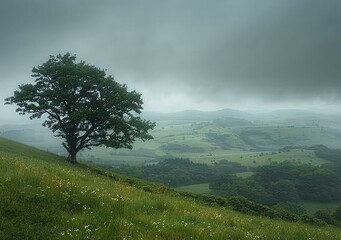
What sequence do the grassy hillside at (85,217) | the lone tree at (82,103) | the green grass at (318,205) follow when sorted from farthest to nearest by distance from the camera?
the green grass at (318,205) → the lone tree at (82,103) → the grassy hillside at (85,217)

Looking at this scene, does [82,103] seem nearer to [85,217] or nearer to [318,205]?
[85,217]

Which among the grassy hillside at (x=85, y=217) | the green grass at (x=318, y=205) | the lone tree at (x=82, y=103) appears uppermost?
the lone tree at (x=82, y=103)

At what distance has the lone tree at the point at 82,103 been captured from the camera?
51875 mm

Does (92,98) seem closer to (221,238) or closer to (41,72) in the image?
(41,72)

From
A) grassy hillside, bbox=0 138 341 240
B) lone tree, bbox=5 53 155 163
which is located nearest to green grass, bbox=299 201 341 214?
lone tree, bbox=5 53 155 163

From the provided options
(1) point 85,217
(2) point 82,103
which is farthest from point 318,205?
(1) point 85,217

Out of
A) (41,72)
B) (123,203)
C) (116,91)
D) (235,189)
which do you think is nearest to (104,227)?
(123,203)

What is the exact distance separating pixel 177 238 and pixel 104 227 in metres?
2.56

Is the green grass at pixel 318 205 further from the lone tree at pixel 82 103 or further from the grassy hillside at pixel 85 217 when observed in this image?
the grassy hillside at pixel 85 217

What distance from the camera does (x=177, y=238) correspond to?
11477 millimetres

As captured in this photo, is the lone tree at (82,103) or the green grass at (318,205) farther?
the green grass at (318,205)

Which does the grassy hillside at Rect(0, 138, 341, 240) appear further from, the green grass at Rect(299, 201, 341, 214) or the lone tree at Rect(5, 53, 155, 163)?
the green grass at Rect(299, 201, 341, 214)

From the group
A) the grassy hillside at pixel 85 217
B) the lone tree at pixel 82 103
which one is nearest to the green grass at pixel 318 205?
the lone tree at pixel 82 103

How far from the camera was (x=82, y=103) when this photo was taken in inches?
2062
